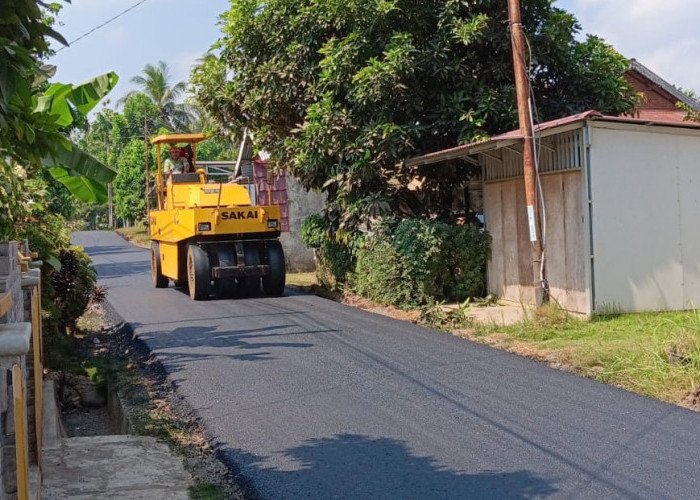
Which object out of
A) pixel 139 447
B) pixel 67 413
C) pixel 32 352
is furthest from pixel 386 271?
pixel 32 352

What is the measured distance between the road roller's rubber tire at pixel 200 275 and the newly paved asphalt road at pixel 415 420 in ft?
13.8

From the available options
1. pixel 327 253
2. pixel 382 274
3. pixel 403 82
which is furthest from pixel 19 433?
pixel 327 253

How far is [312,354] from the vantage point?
31.9ft

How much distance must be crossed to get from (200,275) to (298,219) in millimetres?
8133

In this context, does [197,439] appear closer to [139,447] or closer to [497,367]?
[139,447]

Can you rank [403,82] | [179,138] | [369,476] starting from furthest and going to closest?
1. [179,138]
2. [403,82]
3. [369,476]

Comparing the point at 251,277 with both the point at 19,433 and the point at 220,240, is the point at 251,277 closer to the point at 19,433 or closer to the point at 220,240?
the point at 220,240

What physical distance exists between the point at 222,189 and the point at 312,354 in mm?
7599

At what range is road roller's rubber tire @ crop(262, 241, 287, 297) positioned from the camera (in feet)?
53.0

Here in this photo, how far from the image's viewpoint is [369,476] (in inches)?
218

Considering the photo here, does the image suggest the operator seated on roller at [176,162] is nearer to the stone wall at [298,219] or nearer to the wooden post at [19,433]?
the stone wall at [298,219]

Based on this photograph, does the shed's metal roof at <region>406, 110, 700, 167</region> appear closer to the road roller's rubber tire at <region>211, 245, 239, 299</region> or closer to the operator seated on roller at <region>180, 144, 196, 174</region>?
the road roller's rubber tire at <region>211, 245, 239, 299</region>

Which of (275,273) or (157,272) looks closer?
(275,273)

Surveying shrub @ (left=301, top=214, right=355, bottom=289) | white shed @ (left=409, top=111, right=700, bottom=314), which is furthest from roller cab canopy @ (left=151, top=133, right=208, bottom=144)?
white shed @ (left=409, top=111, right=700, bottom=314)
